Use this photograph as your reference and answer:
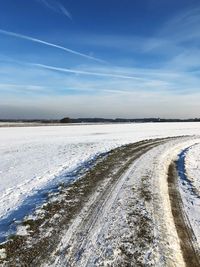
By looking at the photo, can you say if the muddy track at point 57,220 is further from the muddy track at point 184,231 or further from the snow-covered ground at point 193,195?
the snow-covered ground at point 193,195

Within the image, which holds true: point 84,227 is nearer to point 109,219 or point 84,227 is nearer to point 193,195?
point 109,219

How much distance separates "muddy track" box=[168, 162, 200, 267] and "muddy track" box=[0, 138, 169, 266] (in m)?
1.92

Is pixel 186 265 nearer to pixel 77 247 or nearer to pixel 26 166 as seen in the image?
pixel 77 247

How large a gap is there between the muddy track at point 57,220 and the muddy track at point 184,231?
1.92 m

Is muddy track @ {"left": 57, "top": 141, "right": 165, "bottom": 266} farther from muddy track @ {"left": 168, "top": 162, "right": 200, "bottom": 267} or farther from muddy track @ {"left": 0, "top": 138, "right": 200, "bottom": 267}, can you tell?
muddy track @ {"left": 168, "top": 162, "right": 200, "bottom": 267}

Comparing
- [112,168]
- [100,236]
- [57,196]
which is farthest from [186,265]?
[112,168]

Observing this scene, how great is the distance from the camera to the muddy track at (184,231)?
18.3 feet

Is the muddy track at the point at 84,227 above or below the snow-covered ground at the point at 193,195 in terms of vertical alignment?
above

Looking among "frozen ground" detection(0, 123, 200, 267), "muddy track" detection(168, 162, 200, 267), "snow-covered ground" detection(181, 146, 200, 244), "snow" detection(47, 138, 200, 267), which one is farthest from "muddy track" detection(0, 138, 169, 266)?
"snow-covered ground" detection(181, 146, 200, 244)

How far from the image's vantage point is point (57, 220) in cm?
741

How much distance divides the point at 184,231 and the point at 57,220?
2.89 m

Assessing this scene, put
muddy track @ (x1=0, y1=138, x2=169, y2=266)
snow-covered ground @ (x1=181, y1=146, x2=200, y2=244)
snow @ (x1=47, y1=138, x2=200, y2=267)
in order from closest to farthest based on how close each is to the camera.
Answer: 1. snow @ (x1=47, y1=138, x2=200, y2=267)
2. muddy track @ (x1=0, y1=138, x2=169, y2=266)
3. snow-covered ground @ (x1=181, y1=146, x2=200, y2=244)

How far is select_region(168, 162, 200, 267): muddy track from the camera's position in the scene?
18.3 ft

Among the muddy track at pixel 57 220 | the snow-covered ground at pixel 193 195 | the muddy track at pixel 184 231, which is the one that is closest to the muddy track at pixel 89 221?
the muddy track at pixel 57 220
